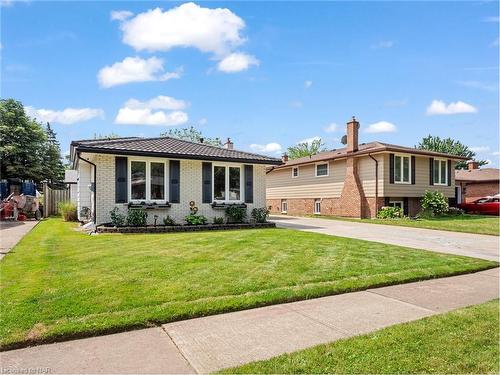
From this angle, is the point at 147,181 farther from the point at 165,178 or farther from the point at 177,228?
the point at 177,228

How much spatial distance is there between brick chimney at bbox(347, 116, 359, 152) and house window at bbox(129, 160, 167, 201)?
13094mm

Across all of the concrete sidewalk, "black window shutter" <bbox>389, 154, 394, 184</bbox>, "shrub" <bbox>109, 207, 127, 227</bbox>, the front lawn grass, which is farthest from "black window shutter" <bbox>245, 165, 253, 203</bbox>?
the concrete sidewalk

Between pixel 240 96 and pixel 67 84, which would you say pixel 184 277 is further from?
pixel 240 96

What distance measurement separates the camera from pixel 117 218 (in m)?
12.6

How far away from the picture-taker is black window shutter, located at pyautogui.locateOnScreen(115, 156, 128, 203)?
42.5 ft

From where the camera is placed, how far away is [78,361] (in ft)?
10.1

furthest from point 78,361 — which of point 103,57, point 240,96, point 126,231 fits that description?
point 240,96

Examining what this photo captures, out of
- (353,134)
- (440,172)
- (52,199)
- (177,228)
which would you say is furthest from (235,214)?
(440,172)

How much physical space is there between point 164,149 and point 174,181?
4.16ft

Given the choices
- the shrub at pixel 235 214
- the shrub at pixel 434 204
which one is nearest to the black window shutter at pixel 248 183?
the shrub at pixel 235 214

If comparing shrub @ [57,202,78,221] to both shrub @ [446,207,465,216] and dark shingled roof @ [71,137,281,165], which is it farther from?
shrub @ [446,207,465,216]

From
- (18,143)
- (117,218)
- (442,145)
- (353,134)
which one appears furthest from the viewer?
(442,145)

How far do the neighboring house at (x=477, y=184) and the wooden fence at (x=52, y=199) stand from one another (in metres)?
31.3

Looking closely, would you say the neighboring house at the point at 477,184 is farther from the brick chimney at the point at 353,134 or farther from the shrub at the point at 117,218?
the shrub at the point at 117,218
